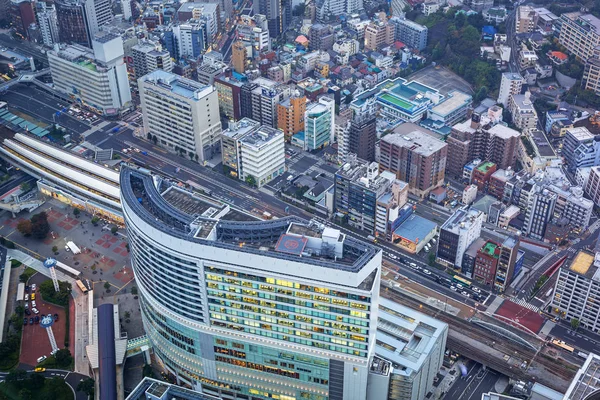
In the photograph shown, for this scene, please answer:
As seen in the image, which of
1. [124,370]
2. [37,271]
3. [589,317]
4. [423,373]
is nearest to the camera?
[423,373]

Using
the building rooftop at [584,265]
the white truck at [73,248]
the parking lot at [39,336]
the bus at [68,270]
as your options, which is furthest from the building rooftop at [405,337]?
the white truck at [73,248]

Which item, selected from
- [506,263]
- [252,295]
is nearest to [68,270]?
[252,295]

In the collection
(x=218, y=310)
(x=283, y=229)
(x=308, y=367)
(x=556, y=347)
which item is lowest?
(x=556, y=347)

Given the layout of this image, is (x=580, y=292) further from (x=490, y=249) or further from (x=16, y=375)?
(x=16, y=375)

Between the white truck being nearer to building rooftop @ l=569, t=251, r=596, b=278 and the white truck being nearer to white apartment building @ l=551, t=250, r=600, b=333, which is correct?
white apartment building @ l=551, t=250, r=600, b=333

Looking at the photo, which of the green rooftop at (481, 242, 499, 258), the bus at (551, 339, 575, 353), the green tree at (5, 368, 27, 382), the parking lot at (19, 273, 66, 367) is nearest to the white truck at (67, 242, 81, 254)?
the parking lot at (19, 273, 66, 367)

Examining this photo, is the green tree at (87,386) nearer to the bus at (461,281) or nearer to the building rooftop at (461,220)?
the bus at (461,281)

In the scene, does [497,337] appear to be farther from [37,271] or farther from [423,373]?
[37,271]

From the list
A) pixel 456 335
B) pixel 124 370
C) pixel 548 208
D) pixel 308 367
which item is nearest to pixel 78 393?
pixel 124 370
